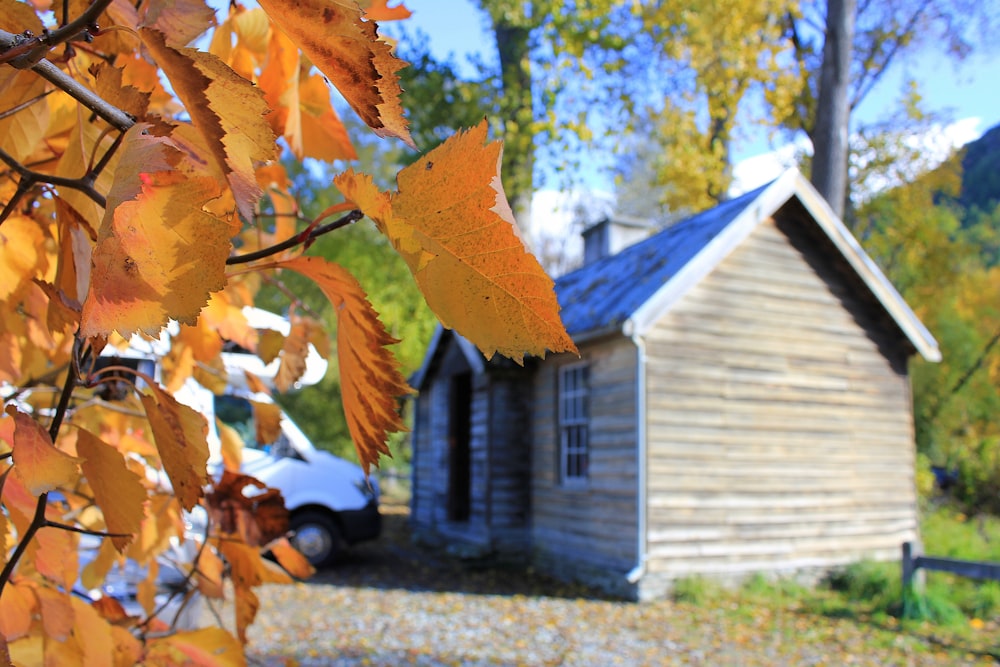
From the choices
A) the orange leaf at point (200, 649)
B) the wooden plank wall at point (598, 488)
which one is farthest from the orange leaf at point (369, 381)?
the wooden plank wall at point (598, 488)

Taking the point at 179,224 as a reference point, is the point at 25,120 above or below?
above

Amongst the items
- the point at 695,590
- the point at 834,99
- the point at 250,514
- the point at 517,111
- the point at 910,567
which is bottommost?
the point at 695,590

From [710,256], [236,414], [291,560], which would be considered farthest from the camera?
[236,414]

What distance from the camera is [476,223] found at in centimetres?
48

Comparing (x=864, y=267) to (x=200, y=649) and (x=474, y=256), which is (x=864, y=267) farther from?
(x=474, y=256)

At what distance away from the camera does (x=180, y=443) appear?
0.65 metres

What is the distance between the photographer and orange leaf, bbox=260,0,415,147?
485 mm

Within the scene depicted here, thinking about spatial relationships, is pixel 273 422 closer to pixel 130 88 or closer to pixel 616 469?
pixel 130 88

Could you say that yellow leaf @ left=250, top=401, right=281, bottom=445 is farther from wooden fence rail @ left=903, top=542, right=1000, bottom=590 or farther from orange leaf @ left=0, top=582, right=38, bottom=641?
wooden fence rail @ left=903, top=542, right=1000, bottom=590

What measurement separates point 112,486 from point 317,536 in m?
10.4

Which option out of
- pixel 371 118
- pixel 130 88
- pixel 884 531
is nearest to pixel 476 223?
pixel 371 118

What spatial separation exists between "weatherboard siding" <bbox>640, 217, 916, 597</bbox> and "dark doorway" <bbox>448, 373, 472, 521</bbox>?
5.10 meters

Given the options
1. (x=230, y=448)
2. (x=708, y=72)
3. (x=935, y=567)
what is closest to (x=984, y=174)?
(x=708, y=72)

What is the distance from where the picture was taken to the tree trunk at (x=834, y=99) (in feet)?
46.5
